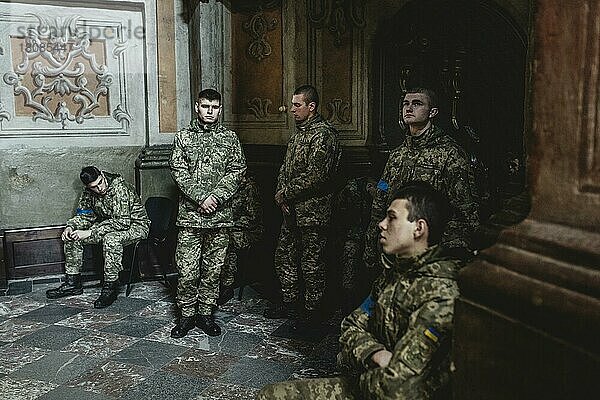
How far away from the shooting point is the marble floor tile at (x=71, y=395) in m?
3.58

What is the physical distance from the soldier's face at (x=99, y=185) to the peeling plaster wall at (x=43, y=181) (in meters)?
0.66

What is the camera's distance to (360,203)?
5125mm

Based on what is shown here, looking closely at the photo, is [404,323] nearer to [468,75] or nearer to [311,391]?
A: [311,391]

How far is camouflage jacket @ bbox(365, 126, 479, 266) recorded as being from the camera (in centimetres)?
377

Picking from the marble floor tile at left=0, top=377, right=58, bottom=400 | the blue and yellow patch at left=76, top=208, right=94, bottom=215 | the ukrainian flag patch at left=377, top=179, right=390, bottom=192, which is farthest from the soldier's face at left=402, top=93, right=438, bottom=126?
the blue and yellow patch at left=76, top=208, right=94, bottom=215

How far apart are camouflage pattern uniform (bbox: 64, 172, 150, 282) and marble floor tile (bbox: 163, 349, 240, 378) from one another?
5.59 feet

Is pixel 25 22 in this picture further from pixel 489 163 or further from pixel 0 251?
pixel 489 163

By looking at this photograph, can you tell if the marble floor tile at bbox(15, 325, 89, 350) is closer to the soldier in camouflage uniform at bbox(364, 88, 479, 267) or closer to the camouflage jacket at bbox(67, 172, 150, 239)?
the camouflage jacket at bbox(67, 172, 150, 239)

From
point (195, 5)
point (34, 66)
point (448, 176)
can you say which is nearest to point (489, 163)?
point (448, 176)

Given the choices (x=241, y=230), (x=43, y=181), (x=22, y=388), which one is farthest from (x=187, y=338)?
(x=43, y=181)

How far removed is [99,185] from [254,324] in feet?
6.27

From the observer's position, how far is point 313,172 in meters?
4.73

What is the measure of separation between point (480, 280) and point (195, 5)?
563cm

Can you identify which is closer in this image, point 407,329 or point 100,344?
point 407,329
